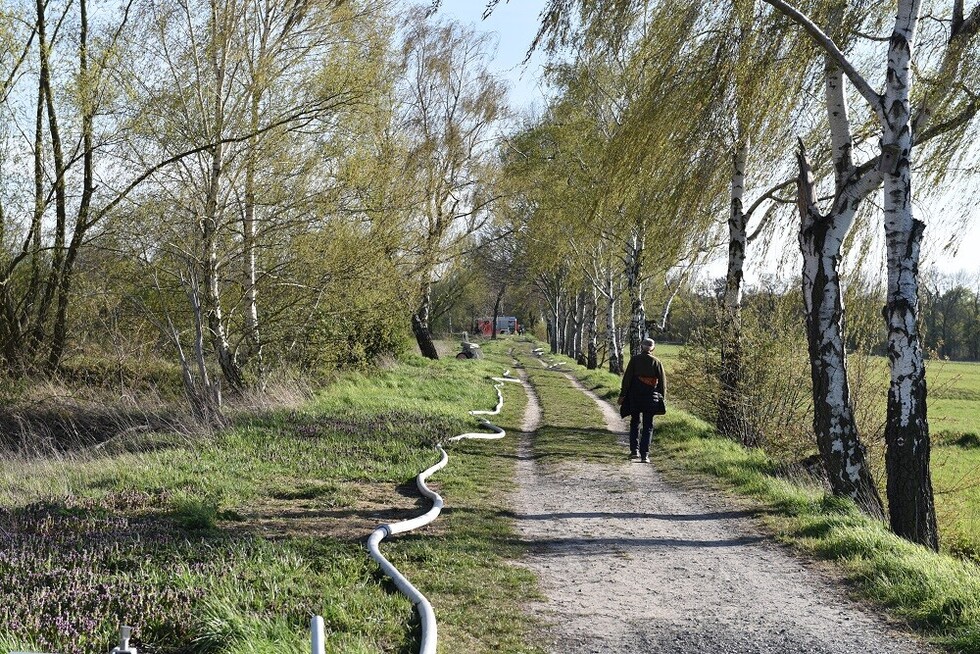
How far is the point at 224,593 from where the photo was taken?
176 inches

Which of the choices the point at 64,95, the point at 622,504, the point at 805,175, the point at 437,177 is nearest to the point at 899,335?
the point at 805,175

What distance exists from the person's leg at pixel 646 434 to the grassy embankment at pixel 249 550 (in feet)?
6.58

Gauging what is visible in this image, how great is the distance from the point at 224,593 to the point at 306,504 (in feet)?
10.8

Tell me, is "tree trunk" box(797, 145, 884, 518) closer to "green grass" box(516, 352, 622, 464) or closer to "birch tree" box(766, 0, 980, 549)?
"birch tree" box(766, 0, 980, 549)

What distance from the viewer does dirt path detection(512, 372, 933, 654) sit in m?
4.63

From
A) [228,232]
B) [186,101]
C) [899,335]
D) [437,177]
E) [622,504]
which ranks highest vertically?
[437,177]

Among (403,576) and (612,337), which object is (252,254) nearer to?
(403,576)

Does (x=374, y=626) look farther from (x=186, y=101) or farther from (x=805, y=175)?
(x=186, y=101)

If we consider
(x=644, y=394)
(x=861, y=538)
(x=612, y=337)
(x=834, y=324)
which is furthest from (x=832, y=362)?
(x=612, y=337)

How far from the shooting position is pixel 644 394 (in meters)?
11.7

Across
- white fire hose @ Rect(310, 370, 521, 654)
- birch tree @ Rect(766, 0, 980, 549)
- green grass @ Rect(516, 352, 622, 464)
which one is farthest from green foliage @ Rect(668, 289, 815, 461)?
white fire hose @ Rect(310, 370, 521, 654)

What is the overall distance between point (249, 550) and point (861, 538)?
15.6ft

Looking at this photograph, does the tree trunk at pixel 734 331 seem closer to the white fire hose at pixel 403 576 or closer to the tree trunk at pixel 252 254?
the white fire hose at pixel 403 576

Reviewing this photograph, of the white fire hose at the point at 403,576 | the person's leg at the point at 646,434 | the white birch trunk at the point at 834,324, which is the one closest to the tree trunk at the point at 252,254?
the white fire hose at the point at 403,576
